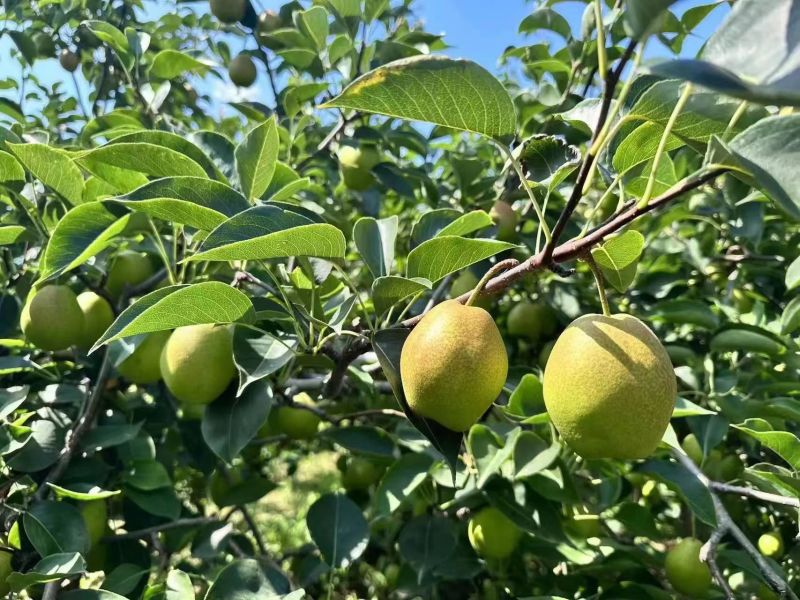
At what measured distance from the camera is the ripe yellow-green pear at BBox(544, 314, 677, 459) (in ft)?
2.43

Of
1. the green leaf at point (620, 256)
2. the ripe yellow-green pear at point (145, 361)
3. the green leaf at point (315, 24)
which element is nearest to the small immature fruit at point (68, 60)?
the green leaf at point (315, 24)

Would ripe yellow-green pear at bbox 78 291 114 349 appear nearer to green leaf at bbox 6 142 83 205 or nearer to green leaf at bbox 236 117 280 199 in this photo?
green leaf at bbox 6 142 83 205

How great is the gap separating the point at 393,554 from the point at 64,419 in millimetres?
1280

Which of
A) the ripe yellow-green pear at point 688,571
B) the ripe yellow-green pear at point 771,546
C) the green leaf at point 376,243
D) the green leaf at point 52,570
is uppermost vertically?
the green leaf at point 376,243

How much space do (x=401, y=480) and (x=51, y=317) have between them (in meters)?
0.83

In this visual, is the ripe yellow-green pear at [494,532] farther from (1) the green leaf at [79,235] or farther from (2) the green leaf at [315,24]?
(2) the green leaf at [315,24]

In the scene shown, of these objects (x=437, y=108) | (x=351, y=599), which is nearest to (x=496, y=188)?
(x=437, y=108)

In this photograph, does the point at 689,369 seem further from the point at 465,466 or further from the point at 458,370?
the point at 458,370

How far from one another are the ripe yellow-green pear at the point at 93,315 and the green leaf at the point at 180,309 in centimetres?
61

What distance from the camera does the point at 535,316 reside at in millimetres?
1964

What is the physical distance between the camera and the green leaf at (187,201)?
0.85 m

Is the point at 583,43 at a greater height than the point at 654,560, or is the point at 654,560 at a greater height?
the point at 583,43

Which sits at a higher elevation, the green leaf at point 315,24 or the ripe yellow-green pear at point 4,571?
the green leaf at point 315,24

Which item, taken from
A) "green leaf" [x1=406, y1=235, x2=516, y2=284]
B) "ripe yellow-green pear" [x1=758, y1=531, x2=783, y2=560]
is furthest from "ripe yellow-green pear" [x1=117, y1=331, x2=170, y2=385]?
"ripe yellow-green pear" [x1=758, y1=531, x2=783, y2=560]
